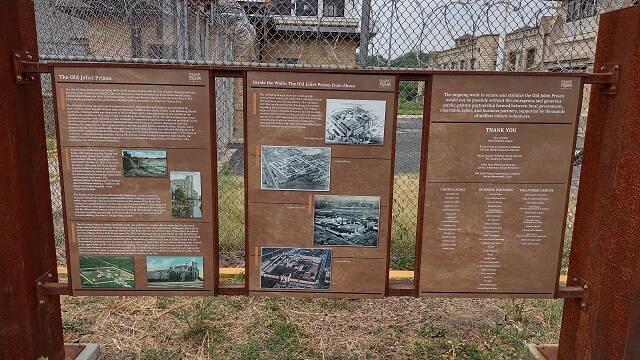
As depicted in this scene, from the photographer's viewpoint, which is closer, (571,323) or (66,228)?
(66,228)

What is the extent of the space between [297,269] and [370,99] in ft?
3.39

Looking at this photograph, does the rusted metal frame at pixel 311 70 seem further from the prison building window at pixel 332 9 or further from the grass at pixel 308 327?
the grass at pixel 308 327

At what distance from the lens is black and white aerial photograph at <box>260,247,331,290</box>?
2.43m

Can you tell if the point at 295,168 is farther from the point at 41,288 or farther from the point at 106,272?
the point at 41,288

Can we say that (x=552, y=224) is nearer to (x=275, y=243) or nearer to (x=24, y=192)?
(x=275, y=243)

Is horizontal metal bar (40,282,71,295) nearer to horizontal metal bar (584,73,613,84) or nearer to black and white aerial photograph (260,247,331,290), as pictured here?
black and white aerial photograph (260,247,331,290)

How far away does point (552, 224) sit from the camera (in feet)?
7.94

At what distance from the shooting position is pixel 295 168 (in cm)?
232

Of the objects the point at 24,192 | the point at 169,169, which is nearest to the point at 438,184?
the point at 169,169

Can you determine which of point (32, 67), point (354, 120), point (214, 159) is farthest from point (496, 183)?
point (32, 67)

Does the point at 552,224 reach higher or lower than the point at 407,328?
higher

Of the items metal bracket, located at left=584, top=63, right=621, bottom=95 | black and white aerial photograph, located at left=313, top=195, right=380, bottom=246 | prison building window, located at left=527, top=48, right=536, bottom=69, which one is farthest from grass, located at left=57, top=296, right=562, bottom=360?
prison building window, located at left=527, top=48, right=536, bottom=69

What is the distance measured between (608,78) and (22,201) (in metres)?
3.16

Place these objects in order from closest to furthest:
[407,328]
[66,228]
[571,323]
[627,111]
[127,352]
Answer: [627,111], [66,228], [571,323], [127,352], [407,328]
